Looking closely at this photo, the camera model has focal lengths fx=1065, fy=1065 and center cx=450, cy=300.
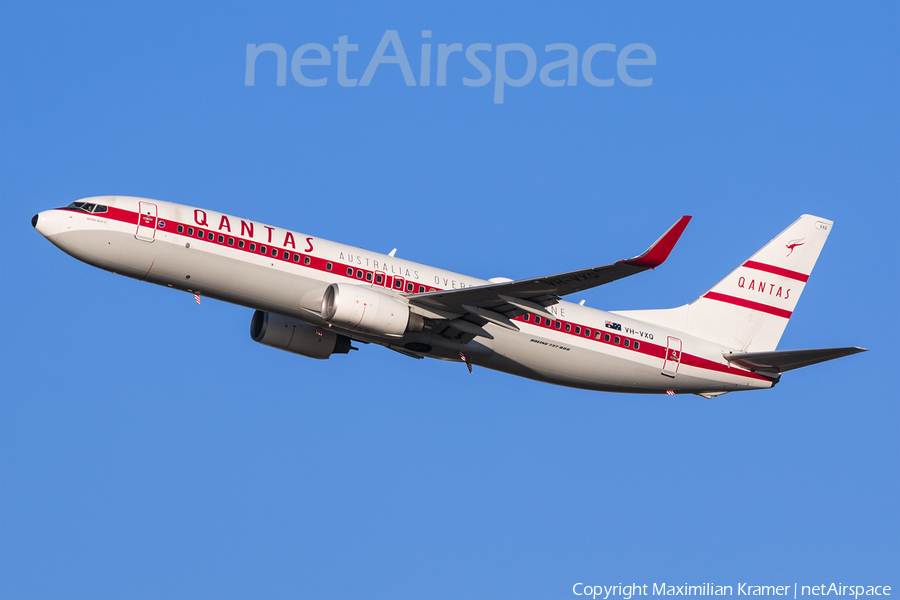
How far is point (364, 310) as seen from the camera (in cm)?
3778

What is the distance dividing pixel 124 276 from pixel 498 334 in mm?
14064

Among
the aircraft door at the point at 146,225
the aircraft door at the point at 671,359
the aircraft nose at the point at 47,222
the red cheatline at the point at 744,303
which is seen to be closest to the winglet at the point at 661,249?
the aircraft door at the point at 671,359

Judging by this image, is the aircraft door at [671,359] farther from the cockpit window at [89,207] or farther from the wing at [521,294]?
the cockpit window at [89,207]

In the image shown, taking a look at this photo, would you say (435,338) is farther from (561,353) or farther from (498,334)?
(561,353)

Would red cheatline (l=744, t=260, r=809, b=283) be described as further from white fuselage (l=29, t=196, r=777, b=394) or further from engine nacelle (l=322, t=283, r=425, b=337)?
engine nacelle (l=322, t=283, r=425, b=337)

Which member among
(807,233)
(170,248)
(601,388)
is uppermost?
(807,233)

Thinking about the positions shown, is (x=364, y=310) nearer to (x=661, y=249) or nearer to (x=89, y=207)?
(x=89, y=207)

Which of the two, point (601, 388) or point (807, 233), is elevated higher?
point (807, 233)

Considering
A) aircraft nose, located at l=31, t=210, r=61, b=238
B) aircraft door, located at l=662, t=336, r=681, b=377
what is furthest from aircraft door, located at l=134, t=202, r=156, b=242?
aircraft door, located at l=662, t=336, r=681, b=377

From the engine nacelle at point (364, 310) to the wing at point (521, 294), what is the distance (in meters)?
1.27

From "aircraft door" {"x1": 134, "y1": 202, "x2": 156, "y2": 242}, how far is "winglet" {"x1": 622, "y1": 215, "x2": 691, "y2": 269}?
648 inches

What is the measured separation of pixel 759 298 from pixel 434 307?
17332 millimetres

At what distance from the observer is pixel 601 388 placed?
4416cm

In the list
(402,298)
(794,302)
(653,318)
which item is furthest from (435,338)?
(794,302)
